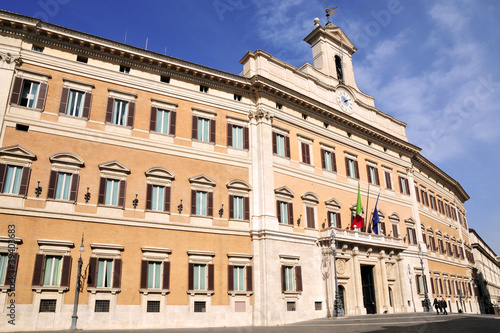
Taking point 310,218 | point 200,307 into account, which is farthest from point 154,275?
point 310,218

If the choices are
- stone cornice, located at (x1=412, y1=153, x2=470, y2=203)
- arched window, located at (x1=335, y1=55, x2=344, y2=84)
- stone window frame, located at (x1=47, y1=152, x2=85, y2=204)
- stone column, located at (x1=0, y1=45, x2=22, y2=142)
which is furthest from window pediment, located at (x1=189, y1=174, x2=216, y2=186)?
stone cornice, located at (x1=412, y1=153, x2=470, y2=203)

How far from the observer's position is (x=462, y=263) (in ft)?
154

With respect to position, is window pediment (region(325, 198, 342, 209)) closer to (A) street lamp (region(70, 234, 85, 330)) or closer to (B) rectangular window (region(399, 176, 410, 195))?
(B) rectangular window (region(399, 176, 410, 195))

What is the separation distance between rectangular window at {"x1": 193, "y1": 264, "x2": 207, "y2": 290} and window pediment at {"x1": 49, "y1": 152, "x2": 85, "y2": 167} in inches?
331

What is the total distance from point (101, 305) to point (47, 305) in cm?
239

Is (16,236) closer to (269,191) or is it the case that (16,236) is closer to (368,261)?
(269,191)

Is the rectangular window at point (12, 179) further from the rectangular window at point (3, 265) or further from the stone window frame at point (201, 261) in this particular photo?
the stone window frame at point (201, 261)

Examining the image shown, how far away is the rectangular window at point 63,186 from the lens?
20516mm

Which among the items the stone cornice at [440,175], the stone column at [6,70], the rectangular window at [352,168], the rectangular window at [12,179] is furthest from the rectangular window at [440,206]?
the stone column at [6,70]

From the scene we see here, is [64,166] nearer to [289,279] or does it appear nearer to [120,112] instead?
[120,112]

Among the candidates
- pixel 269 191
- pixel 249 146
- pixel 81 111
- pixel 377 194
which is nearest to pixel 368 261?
pixel 377 194

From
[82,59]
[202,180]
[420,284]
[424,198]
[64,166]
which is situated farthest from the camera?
[424,198]

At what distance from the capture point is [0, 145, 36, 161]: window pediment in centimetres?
1973

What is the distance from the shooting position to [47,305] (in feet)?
61.3
